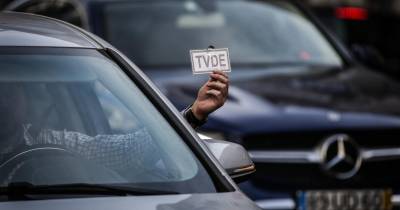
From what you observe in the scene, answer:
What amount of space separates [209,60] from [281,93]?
2999 mm

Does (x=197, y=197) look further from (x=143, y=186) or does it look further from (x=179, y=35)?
(x=179, y=35)

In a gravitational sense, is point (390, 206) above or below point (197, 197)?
below

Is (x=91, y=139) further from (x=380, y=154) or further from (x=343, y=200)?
(x=380, y=154)

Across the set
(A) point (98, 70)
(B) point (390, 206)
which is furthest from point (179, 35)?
(A) point (98, 70)

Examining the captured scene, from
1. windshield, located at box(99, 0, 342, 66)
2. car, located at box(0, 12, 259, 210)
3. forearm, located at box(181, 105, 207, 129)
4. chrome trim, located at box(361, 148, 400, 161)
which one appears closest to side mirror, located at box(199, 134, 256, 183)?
car, located at box(0, 12, 259, 210)

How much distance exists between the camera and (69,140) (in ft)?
16.0

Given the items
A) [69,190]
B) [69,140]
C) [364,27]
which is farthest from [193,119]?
[364,27]

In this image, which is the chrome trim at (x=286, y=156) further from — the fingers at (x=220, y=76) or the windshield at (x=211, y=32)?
the fingers at (x=220, y=76)

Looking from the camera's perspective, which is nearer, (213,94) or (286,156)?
(213,94)

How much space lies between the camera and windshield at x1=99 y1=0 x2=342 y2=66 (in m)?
9.38

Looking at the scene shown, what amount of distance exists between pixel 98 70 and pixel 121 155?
0.40 metres

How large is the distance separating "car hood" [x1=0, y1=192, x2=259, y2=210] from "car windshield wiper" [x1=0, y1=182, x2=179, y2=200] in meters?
0.08

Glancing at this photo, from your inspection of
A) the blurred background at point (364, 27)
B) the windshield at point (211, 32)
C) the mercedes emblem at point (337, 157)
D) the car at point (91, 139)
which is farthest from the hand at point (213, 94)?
the blurred background at point (364, 27)

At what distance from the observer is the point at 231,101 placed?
8.16m
